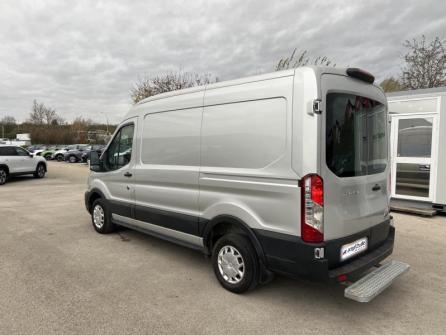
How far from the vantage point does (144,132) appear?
4691 mm

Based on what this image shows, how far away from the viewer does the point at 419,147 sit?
7625 millimetres

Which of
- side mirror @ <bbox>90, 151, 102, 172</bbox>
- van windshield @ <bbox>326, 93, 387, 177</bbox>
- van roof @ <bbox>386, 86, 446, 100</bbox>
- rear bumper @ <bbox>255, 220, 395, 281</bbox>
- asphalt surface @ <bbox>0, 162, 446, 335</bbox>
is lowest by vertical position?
asphalt surface @ <bbox>0, 162, 446, 335</bbox>

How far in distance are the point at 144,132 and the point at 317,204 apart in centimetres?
289

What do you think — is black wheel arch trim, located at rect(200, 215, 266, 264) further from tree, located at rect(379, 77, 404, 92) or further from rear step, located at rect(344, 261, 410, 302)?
tree, located at rect(379, 77, 404, 92)

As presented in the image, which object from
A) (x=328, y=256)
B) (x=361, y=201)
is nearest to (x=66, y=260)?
(x=328, y=256)

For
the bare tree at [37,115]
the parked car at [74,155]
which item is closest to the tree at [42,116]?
the bare tree at [37,115]

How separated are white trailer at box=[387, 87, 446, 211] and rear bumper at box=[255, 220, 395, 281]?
17.1 ft

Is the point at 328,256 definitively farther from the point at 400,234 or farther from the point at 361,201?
the point at 400,234

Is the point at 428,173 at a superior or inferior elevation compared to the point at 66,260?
superior

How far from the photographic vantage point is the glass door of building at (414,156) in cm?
738

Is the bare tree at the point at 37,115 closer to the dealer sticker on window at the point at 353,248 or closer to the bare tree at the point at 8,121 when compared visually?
the bare tree at the point at 8,121

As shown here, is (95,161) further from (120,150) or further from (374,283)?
(374,283)

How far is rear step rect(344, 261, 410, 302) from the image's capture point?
2.76 m

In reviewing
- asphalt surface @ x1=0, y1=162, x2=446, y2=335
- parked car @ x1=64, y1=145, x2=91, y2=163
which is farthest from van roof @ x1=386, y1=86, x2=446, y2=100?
parked car @ x1=64, y1=145, x2=91, y2=163
